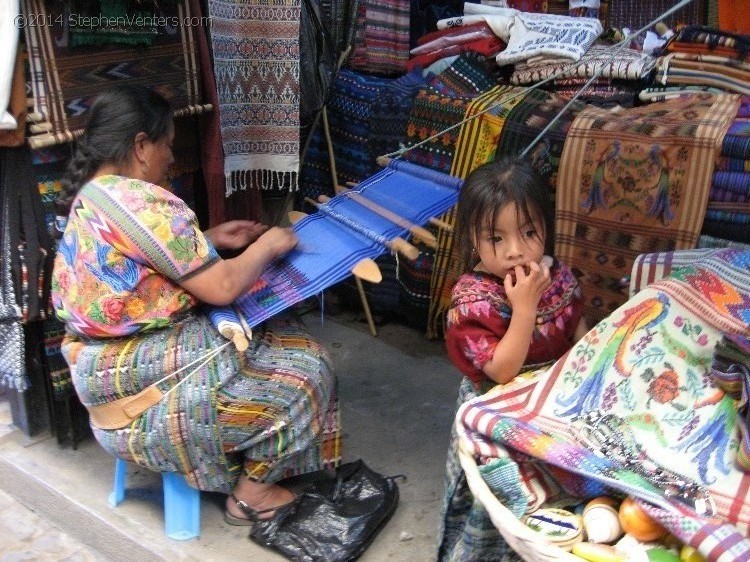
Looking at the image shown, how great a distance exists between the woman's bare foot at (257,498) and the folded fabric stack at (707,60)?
7.56 ft

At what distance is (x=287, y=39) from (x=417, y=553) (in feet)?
7.28

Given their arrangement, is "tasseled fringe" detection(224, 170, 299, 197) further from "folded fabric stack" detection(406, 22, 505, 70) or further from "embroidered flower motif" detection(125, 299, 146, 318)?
"embroidered flower motif" detection(125, 299, 146, 318)

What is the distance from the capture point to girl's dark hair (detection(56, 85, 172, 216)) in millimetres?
2523

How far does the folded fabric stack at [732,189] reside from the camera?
9.46ft

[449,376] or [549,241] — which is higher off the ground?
[549,241]

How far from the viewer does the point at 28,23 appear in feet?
9.16

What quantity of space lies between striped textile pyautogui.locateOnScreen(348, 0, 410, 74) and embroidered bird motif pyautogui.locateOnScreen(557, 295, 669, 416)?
9.13 ft

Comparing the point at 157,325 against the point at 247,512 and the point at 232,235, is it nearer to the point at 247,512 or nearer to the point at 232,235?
the point at 232,235

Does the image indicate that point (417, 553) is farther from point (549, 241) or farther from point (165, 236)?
point (165, 236)

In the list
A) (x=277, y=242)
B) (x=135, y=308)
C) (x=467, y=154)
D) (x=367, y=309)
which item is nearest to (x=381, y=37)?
(x=467, y=154)

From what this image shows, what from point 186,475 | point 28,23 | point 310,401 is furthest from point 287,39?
point 186,475

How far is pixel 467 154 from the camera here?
377 cm

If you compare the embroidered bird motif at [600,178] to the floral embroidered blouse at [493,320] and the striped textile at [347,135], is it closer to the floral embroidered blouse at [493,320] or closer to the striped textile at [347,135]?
the floral embroidered blouse at [493,320]

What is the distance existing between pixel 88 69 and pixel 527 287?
76.9 inches
